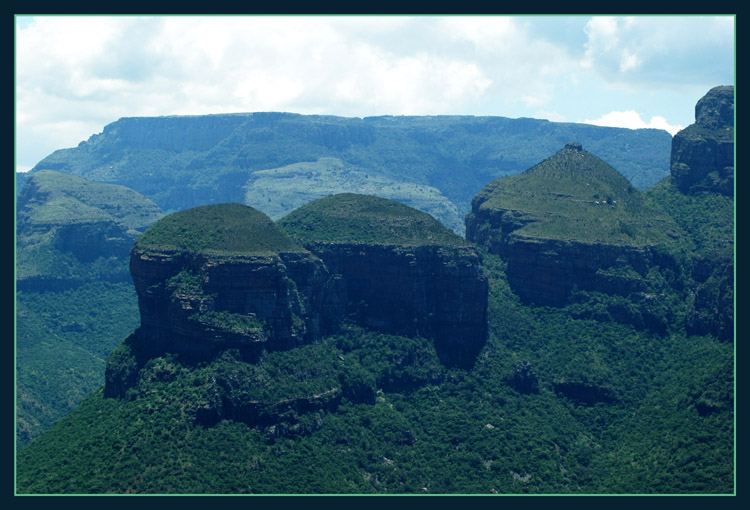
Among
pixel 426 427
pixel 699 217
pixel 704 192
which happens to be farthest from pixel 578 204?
pixel 426 427

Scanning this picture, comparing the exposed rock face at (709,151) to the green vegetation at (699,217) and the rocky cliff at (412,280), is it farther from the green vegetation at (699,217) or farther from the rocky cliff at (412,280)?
the rocky cliff at (412,280)

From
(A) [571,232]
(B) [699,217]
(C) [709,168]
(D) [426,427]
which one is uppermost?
(C) [709,168]

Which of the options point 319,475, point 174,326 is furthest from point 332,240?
point 319,475

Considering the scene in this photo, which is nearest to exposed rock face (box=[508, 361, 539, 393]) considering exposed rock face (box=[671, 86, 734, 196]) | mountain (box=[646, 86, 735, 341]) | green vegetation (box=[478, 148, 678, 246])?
mountain (box=[646, 86, 735, 341])

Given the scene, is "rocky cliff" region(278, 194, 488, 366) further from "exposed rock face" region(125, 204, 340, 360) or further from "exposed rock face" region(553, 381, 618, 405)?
"exposed rock face" region(125, 204, 340, 360)

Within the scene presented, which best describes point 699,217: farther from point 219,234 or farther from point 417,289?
point 219,234
